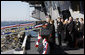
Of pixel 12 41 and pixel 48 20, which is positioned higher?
pixel 48 20

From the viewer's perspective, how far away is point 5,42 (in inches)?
1286

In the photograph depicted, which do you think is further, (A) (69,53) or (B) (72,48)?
(B) (72,48)

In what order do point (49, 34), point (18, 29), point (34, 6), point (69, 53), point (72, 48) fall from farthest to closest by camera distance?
point (34, 6)
point (18, 29)
point (72, 48)
point (69, 53)
point (49, 34)

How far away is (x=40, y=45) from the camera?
9945 mm

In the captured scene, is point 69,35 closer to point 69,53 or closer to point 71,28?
point 71,28

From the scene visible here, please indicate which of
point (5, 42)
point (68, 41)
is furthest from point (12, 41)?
point (68, 41)

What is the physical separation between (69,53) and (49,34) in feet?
5.08

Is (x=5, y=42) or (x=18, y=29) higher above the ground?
(x=18, y=29)

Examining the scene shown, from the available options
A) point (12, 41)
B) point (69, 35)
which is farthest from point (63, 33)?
point (12, 41)

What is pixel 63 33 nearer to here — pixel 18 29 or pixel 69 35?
pixel 69 35

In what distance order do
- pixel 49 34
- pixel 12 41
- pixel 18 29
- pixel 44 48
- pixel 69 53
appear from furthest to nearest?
pixel 12 41 < pixel 18 29 < pixel 69 53 < pixel 49 34 < pixel 44 48

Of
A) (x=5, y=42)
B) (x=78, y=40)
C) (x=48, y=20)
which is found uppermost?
(x=48, y=20)

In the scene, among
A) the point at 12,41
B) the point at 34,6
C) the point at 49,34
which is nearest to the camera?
the point at 49,34

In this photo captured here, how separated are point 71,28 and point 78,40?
744mm
